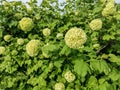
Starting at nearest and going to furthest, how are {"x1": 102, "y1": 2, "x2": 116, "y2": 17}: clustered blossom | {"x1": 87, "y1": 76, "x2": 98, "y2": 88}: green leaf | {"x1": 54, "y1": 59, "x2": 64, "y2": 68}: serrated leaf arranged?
{"x1": 54, "y1": 59, "x2": 64, "y2": 68}: serrated leaf < {"x1": 87, "y1": 76, "x2": 98, "y2": 88}: green leaf < {"x1": 102, "y1": 2, "x2": 116, "y2": 17}: clustered blossom

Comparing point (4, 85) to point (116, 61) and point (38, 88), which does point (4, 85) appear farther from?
point (116, 61)

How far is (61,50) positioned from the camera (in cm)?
275

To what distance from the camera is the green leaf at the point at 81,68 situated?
2516mm

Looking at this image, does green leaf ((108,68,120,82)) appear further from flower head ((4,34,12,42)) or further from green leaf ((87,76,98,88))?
flower head ((4,34,12,42))

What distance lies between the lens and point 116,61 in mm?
2988

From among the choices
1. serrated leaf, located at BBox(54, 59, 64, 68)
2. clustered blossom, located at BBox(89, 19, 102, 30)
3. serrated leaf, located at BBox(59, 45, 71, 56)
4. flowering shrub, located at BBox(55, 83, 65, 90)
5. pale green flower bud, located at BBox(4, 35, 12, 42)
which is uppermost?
clustered blossom, located at BBox(89, 19, 102, 30)

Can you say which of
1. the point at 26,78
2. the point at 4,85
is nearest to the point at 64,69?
the point at 26,78

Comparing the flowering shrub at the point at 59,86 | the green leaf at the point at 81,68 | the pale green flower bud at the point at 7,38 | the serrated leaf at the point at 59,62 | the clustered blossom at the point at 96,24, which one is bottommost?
the flowering shrub at the point at 59,86

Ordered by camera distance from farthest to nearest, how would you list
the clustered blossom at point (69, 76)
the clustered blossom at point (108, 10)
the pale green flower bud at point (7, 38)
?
the pale green flower bud at point (7, 38), the clustered blossom at point (108, 10), the clustered blossom at point (69, 76)

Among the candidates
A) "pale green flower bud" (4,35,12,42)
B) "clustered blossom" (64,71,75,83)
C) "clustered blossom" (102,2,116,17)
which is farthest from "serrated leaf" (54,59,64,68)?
"pale green flower bud" (4,35,12,42)

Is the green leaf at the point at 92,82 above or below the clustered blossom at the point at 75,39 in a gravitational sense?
below

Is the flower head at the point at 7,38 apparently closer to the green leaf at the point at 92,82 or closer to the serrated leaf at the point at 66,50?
the green leaf at the point at 92,82

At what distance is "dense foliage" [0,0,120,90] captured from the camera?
9.03 ft

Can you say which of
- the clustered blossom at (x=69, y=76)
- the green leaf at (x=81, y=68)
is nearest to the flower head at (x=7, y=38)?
the clustered blossom at (x=69, y=76)
